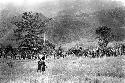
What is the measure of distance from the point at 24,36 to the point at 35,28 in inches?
136

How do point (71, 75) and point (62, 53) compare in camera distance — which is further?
point (62, 53)

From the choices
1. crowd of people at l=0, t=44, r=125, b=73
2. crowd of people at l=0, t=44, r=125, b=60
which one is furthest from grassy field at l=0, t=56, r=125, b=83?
crowd of people at l=0, t=44, r=125, b=60

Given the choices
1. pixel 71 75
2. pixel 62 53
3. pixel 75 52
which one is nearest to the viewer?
pixel 71 75

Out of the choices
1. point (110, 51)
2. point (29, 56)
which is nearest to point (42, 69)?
point (110, 51)

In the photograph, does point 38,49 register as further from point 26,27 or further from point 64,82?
point 64,82

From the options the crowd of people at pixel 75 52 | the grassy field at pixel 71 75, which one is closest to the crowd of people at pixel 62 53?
the crowd of people at pixel 75 52

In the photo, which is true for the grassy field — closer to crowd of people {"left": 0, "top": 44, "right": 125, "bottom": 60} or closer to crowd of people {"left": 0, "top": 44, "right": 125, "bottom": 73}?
crowd of people {"left": 0, "top": 44, "right": 125, "bottom": 73}

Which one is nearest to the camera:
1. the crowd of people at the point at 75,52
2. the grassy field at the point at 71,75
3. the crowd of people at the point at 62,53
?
the grassy field at the point at 71,75

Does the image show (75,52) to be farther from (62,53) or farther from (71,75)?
(71,75)

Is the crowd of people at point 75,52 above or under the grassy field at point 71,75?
under

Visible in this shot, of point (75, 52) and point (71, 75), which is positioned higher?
point (71, 75)

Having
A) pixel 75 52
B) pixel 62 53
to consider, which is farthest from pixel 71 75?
pixel 75 52

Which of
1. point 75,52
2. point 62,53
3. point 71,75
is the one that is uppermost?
point 71,75

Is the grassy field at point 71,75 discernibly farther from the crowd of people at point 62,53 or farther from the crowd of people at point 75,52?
the crowd of people at point 75,52
